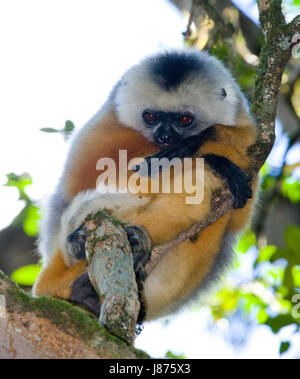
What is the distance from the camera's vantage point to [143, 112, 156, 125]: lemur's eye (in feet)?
17.9

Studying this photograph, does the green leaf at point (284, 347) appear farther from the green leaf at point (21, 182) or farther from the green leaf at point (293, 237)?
the green leaf at point (21, 182)

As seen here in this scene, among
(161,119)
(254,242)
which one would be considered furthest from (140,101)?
(254,242)

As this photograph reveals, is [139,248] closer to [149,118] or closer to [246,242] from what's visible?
[149,118]

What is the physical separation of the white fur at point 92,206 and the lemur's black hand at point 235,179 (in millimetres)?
705

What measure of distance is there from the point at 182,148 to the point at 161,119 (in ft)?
2.94

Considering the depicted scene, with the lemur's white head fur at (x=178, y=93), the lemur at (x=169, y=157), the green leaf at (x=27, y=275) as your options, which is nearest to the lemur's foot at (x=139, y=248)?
the lemur at (x=169, y=157)

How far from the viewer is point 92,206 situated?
397cm

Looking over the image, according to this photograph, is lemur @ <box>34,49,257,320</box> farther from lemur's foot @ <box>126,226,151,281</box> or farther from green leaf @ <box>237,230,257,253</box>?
green leaf @ <box>237,230,257,253</box>

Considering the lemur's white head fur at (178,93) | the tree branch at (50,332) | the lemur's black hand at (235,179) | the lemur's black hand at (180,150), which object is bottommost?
the tree branch at (50,332)

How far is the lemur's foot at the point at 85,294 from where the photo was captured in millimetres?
4027

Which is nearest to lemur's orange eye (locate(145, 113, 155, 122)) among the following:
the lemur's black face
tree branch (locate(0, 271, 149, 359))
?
the lemur's black face

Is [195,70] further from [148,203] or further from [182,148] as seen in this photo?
[148,203]

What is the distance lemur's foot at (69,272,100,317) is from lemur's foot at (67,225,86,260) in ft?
1.06

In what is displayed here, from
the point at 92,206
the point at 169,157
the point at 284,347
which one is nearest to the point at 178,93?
the point at 169,157
